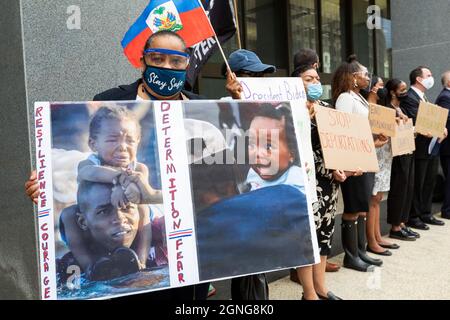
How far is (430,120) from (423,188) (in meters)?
1.11

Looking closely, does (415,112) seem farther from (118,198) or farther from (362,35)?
(362,35)

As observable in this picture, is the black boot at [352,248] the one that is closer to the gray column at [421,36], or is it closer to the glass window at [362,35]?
the gray column at [421,36]

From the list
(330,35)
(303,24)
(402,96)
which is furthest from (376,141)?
(330,35)

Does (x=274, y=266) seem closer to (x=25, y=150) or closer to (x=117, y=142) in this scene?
(x=117, y=142)

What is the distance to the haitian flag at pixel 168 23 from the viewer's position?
272cm

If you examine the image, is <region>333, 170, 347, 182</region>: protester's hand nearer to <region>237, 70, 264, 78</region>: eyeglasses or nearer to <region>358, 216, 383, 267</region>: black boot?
<region>237, 70, 264, 78</region>: eyeglasses

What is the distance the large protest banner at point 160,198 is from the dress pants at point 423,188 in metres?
4.47

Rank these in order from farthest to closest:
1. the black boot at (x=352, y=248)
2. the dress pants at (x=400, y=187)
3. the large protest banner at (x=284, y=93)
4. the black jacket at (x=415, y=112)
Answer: the black jacket at (x=415, y=112) < the dress pants at (x=400, y=187) < the black boot at (x=352, y=248) < the large protest banner at (x=284, y=93)

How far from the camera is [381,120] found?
397 cm

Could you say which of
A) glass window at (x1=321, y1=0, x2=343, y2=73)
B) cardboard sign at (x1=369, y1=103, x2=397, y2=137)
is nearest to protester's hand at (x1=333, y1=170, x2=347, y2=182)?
cardboard sign at (x1=369, y1=103, x2=397, y2=137)

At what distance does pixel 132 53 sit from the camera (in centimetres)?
277

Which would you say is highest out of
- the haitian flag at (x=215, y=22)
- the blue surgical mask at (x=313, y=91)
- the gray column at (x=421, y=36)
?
the gray column at (x=421, y=36)

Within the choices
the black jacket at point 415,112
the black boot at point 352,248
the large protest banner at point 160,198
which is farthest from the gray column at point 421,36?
the large protest banner at point 160,198

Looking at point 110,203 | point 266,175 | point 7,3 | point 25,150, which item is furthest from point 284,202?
point 7,3
